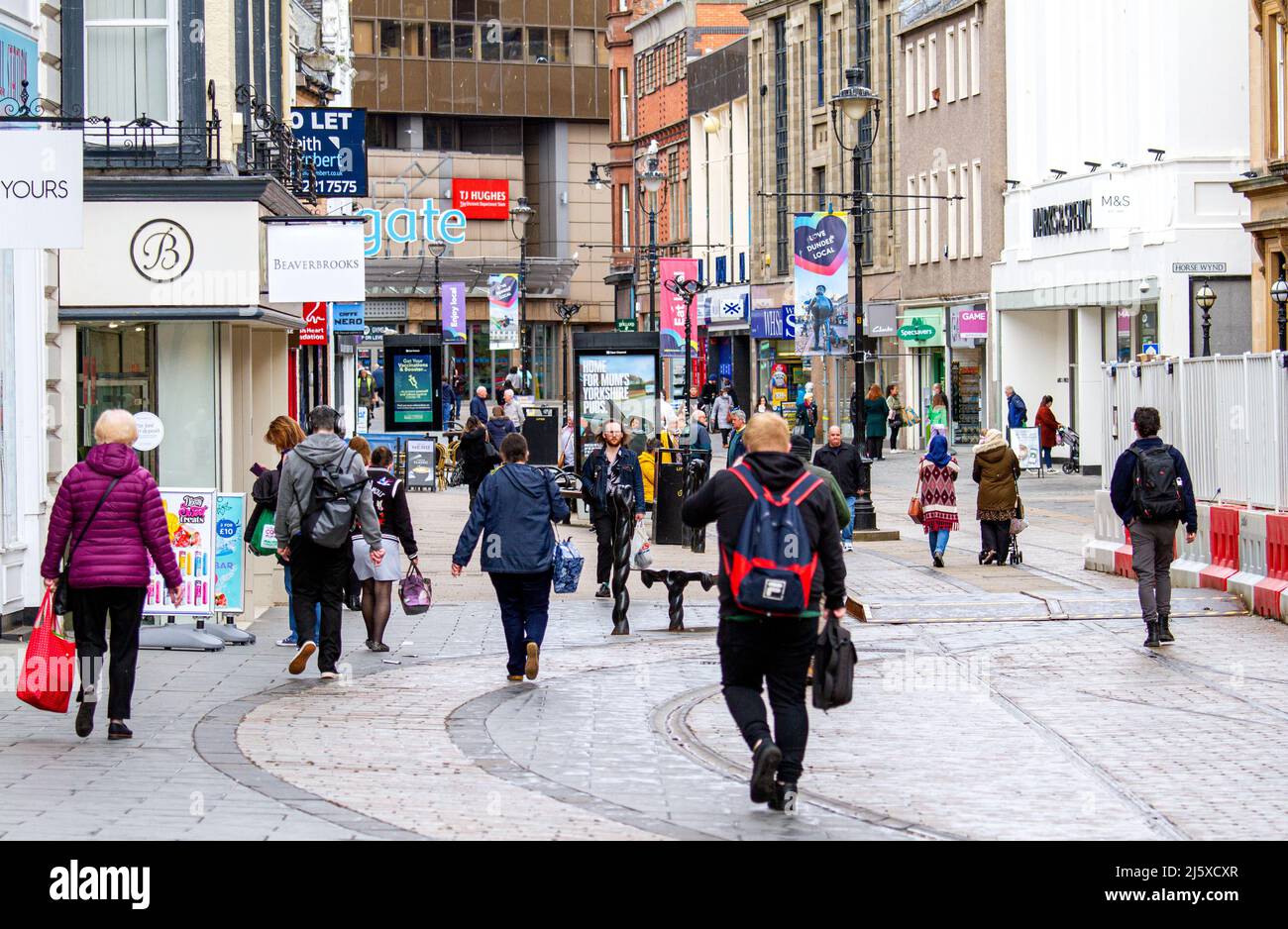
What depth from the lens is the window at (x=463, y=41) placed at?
103812 mm

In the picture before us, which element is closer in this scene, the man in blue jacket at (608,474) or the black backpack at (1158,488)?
the black backpack at (1158,488)

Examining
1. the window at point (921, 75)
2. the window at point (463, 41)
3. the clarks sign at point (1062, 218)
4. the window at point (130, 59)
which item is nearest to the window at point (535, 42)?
the window at point (463, 41)

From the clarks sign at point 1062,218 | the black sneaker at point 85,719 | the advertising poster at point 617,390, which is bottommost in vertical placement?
the black sneaker at point 85,719

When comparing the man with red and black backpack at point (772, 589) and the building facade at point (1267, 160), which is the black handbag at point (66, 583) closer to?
the man with red and black backpack at point (772, 589)

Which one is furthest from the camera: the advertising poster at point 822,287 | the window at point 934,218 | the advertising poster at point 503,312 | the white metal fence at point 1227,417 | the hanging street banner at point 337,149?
the advertising poster at point 503,312

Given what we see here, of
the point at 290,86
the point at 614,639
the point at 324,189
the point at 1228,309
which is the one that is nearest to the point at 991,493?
the point at 614,639

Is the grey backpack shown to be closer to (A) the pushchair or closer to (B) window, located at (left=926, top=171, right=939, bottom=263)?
(A) the pushchair

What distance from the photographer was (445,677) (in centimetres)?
1491

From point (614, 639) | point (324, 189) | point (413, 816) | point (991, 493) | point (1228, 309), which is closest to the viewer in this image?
point (413, 816)

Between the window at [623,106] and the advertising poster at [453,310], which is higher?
the window at [623,106]

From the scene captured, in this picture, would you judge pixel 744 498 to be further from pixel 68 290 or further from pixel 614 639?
pixel 68 290

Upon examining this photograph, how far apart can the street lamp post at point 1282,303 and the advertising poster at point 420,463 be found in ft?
52.8

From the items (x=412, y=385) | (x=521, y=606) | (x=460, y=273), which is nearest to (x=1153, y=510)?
(x=521, y=606)

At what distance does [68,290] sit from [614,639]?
18.3 ft
